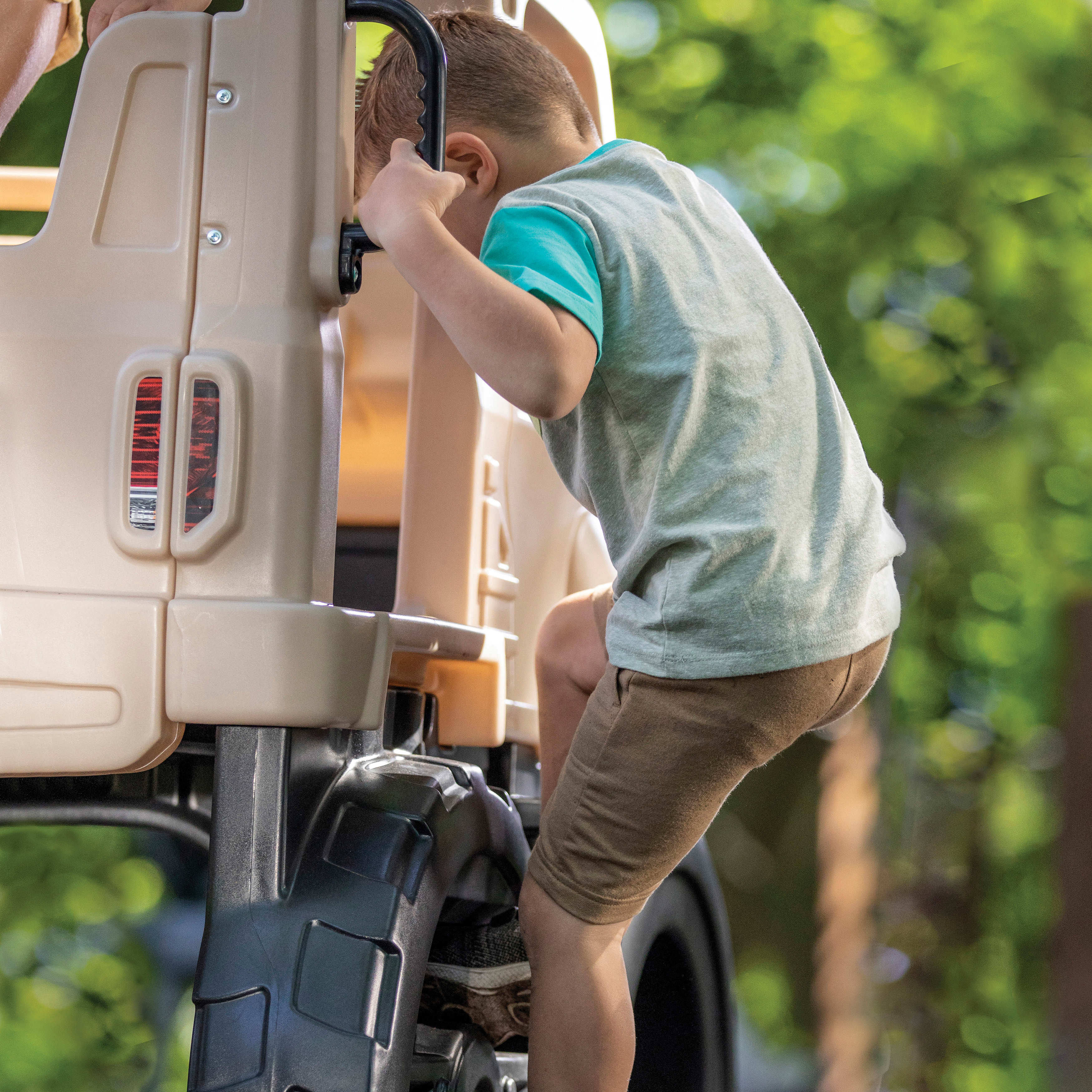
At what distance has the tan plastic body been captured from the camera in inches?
45.5

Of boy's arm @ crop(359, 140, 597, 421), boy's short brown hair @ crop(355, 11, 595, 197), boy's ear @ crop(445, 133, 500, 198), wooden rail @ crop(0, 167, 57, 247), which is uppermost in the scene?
wooden rail @ crop(0, 167, 57, 247)

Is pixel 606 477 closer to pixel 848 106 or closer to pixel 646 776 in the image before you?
pixel 646 776

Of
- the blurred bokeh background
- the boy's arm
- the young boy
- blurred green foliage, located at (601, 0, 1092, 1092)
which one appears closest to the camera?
the boy's arm

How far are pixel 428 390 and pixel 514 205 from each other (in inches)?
21.9

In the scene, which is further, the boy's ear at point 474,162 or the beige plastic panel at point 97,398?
the boy's ear at point 474,162

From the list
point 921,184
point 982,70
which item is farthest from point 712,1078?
point 982,70

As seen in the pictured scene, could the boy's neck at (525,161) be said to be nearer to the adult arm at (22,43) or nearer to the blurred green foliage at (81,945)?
the adult arm at (22,43)

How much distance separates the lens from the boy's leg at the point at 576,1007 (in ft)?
4.06

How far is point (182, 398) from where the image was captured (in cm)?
117

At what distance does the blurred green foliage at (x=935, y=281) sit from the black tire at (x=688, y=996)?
4.32m

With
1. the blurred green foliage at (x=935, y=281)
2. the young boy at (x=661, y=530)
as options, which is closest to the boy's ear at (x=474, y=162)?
the young boy at (x=661, y=530)

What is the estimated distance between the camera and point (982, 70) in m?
6.00

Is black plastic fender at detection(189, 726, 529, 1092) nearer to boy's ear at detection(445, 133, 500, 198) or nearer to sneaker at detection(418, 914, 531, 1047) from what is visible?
sneaker at detection(418, 914, 531, 1047)

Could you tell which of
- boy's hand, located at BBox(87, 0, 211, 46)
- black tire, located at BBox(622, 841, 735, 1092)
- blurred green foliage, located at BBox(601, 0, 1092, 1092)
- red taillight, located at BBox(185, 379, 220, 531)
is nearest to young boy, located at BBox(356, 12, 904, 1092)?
red taillight, located at BBox(185, 379, 220, 531)
